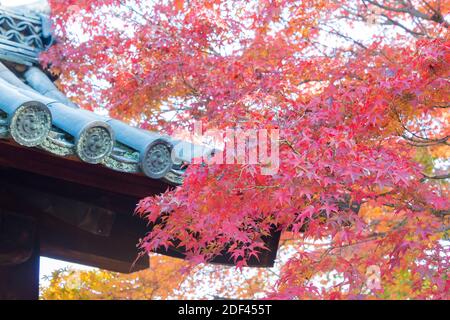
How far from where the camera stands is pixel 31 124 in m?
3.72

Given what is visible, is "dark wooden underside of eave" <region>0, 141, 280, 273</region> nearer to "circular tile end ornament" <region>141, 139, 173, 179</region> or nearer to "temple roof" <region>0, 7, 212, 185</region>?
"temple roof" <region>0, 7, 212, 185</region>

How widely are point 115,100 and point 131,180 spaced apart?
10.1 feet

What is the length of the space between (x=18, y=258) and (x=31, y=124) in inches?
78.2

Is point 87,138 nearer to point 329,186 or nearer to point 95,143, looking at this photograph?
point 95,143

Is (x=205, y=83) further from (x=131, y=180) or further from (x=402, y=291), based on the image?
(x=402, y=291)

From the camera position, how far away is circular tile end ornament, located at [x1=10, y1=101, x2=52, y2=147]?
365cm

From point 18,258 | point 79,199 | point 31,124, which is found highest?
point 79,199

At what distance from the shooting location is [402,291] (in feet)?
35.8

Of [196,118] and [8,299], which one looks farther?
[196,118]

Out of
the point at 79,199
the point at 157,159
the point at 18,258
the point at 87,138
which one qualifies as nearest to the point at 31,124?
the point at 87,138

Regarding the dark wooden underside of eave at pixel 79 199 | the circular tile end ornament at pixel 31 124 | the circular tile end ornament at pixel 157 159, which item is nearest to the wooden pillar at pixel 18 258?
the dark wooden underside of eave at pixel 79 199
